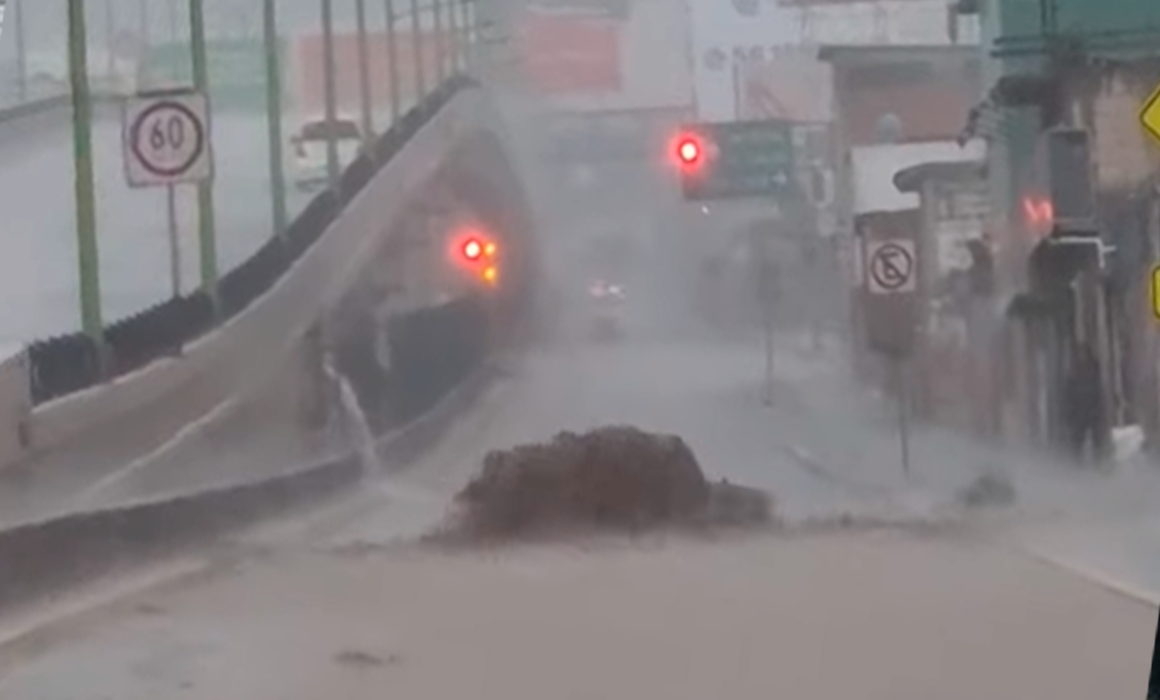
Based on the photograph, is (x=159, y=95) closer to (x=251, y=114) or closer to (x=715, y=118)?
(x=251, y=114)

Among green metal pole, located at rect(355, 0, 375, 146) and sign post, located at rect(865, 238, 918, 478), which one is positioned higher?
green metal pole, located at rect(355, 0, 375, 146)

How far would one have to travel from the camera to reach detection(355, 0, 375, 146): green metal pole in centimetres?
203

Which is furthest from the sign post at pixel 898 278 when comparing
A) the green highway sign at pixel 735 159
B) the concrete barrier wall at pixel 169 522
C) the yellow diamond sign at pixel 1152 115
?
the concrete barrier wall at pixel 169 522

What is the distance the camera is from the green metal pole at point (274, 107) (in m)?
1.96

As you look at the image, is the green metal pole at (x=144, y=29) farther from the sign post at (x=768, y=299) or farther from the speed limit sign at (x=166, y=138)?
the sign post at (x=768, y=299)

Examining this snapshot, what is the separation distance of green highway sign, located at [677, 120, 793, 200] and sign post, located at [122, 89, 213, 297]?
38cm

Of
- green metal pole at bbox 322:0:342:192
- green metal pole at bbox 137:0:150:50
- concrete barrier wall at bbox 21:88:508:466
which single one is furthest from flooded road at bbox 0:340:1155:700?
green metal pole at bbox 137:0:150:50

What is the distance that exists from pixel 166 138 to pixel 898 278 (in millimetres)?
586

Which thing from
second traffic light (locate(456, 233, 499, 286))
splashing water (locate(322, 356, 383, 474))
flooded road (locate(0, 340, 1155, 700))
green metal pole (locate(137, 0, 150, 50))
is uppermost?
green metal pole (locate(137, 0, 150, 50))

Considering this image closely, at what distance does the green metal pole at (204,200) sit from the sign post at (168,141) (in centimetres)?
1

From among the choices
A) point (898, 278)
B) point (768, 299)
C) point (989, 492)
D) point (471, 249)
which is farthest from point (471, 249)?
point (989, 492)

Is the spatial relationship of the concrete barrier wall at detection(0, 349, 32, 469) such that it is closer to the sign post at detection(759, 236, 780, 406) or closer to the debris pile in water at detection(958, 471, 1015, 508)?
the sign post at detection(759, 236, 780, 406)

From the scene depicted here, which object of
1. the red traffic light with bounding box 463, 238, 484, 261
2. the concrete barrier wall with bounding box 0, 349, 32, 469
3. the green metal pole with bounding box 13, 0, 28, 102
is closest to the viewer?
the concrete barrier wall with bounding box 0, 349, 32, 469

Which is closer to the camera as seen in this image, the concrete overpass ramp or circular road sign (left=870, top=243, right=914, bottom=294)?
the concrete overpass ramp
